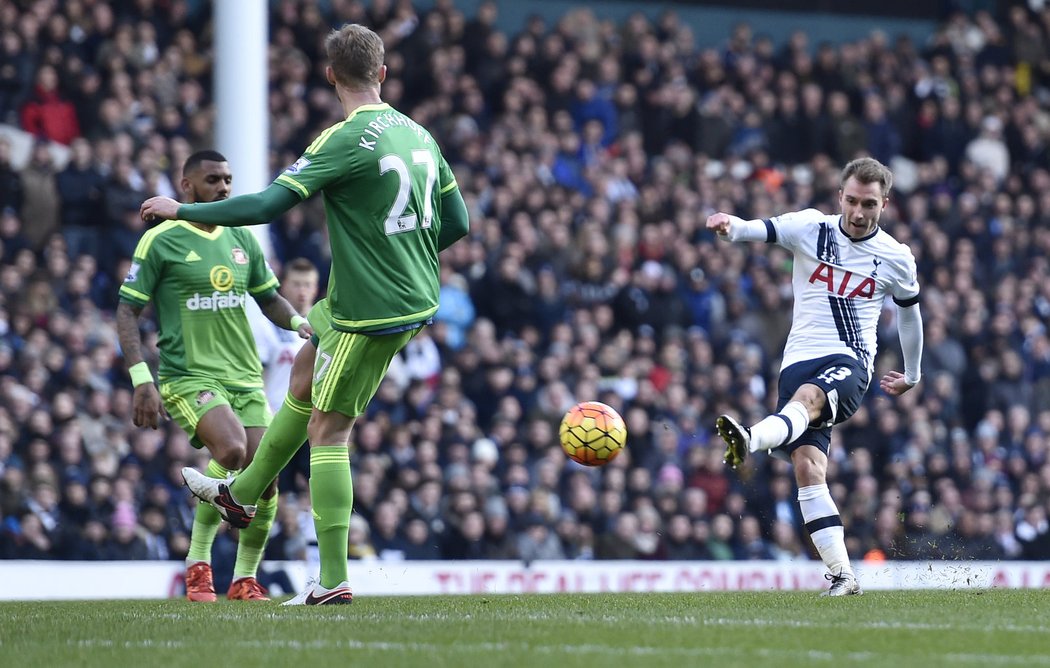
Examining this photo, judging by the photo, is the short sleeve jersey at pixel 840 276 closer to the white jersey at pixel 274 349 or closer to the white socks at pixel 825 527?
the white socks at pixel 825 527

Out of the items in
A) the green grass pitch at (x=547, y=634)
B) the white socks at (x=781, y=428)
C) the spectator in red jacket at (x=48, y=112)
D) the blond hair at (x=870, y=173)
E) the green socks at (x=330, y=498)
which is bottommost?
the green grass pitch at (x=547, y=634)

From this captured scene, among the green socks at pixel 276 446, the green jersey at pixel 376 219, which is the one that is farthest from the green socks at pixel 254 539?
the green jersey at pixel 376 219

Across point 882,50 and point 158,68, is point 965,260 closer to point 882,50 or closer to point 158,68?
point 882,50

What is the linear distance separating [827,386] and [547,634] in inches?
108

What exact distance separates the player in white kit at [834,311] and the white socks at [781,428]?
0.65 ft

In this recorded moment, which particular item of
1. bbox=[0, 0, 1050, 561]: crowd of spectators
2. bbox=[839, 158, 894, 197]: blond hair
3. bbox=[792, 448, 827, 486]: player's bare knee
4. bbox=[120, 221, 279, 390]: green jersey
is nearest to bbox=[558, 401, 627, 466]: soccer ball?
bbox=[792, 448, 827, 486]: player's bare knee

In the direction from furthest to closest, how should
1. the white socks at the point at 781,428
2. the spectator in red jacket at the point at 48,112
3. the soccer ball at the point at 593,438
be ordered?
A: 1. the spectator in red jacket at the point at 48,112
2. the soccer ball at the point at 593,438
3. the white socks at the point at 781,428

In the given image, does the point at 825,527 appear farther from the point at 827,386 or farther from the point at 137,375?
the point at 137,375

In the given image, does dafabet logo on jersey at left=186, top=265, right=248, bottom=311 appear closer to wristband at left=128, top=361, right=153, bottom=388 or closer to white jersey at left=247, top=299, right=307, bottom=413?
wristband at left=128, top=361, right=153, bottom=388

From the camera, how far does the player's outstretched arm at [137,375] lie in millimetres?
8594

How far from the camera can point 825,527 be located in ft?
28.6

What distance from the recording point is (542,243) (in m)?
18.0

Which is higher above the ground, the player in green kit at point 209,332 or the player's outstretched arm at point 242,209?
the player's outstretched arm at point 242,209

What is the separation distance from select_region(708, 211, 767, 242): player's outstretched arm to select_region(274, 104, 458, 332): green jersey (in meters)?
1.58
